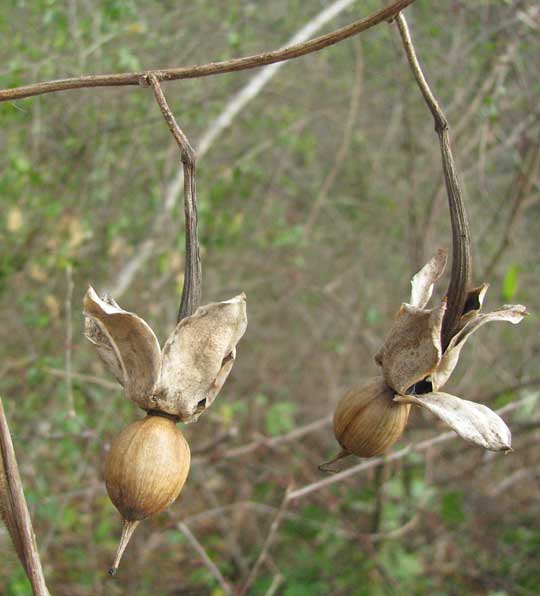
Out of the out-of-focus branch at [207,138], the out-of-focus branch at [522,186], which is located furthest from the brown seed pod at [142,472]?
the out-of-focus branch at [522,186]

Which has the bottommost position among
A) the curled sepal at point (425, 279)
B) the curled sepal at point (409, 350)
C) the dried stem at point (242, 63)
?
the curled sepal at point (409, 350)

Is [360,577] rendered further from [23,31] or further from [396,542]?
[23,31]

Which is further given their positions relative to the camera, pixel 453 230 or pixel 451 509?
pixel 451 509

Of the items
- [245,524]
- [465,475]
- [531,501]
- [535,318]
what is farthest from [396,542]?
[535,318]

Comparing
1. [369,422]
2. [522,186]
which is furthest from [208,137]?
[369,422]

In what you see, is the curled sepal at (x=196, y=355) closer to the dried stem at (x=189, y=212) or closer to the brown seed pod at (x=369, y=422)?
the dried stem at (x=189, y=212)

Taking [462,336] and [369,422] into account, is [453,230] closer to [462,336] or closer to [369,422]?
[462,336]
